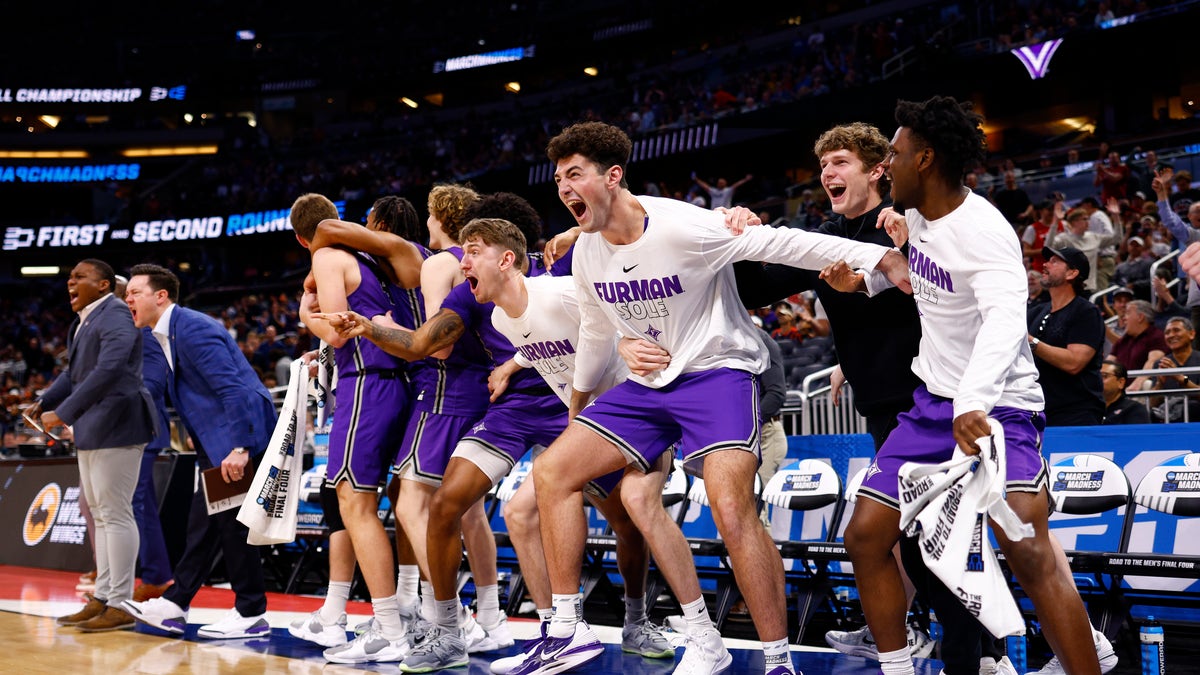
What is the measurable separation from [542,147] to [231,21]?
21284 mm

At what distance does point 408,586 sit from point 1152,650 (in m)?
3.51

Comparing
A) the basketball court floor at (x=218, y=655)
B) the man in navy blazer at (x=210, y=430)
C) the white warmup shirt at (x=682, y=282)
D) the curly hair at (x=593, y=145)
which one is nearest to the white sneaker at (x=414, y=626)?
the basketball court floor at (x=218, y=655)

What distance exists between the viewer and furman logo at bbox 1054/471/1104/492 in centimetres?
527

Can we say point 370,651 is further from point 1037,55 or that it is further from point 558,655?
point 1037,55

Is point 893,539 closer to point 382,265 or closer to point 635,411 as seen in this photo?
point 635,411

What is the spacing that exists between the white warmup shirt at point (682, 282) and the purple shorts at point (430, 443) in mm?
1183

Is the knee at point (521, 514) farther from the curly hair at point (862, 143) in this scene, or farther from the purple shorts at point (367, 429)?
the curly hair at point (862, 143)

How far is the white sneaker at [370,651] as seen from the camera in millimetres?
4941

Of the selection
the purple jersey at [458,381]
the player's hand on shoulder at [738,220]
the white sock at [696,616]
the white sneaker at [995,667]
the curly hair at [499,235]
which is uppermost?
the curly hair at [499,235]

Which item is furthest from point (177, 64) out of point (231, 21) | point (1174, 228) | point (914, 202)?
point (914, 202)

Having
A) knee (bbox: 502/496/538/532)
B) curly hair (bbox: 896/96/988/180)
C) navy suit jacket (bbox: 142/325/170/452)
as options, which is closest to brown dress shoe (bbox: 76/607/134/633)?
navy suit jacket (bbox: 142/325/170/452)

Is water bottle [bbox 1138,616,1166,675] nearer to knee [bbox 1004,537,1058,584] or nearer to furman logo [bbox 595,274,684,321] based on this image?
knee [bbox 1004,537,1058,584]

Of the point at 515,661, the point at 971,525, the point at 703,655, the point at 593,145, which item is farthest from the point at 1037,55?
the point at 971,525

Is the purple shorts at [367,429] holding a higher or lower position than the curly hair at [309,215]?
lower
